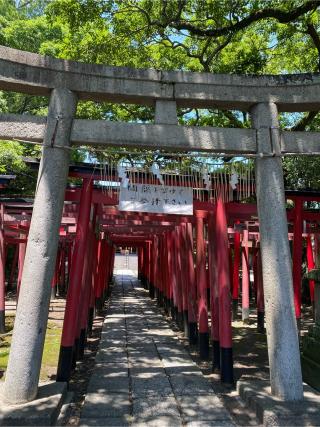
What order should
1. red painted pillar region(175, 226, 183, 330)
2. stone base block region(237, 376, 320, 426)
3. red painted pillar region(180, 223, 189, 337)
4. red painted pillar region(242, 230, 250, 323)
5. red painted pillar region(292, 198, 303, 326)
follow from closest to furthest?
stone base block region(237, 376, 320, 426) < red painted pillar region(292, 198, 303, 326) < red painted pillar region(180, 223, 189, 337) < red painted pillar region(175, 226, 183, 330) < red painted pillar region(242, 230, 250, 323)

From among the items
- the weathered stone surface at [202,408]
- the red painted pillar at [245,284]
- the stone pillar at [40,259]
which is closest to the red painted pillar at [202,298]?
the weathered stone surface at [202,408]

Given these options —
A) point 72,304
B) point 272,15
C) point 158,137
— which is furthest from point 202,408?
point 272,15

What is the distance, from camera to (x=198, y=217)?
7699 millimetres

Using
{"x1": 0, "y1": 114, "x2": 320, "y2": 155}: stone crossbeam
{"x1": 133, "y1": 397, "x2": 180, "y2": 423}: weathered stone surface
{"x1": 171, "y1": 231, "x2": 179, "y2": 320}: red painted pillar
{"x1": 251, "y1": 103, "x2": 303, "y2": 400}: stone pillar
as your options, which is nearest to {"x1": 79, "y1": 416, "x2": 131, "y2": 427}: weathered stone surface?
{"x1": 133, "y1": 397, "x2": 180, "y2": 423}: weathered stone surface

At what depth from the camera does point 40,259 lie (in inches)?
176

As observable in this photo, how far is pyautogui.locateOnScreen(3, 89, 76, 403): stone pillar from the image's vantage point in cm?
428

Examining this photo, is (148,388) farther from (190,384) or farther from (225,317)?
(225,317)

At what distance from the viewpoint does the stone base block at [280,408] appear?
4035 millimetres

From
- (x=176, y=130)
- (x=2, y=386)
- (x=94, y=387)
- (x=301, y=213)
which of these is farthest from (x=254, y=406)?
(x=301, y=213)

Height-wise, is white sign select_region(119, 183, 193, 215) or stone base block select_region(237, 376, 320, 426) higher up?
white sign select_region(119, 183, 193, 215)

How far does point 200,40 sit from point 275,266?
733 centimetres

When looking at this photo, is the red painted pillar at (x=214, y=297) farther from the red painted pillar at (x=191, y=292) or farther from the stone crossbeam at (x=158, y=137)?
the stone crossbeam at (x=158, y=137)

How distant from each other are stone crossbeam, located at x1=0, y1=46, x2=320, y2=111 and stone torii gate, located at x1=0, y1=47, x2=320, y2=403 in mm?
12

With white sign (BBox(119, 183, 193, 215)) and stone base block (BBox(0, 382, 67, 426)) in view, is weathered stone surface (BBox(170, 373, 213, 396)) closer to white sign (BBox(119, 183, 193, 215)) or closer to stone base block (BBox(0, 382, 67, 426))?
stone base block (BBox(0, 382, 67, 426))
